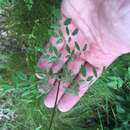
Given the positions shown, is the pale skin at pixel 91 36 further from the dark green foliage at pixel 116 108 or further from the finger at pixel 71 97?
the dark green foliage at pixel 116 108

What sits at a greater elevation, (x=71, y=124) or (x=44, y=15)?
(x=44, y=15)

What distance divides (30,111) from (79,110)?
7.6 inches

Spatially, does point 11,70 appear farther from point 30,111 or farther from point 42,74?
point 42,74

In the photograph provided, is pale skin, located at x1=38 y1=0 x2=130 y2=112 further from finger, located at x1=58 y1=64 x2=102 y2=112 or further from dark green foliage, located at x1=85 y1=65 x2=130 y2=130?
dark green foliage, located at x1=85 y1=65 x2=130 y2=130

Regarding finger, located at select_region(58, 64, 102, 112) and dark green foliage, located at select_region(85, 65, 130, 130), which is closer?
finger, located at select_region(58, 64, 102, 112)

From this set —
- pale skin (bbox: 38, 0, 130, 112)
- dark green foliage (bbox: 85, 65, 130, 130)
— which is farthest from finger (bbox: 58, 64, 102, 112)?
dark green foliage (bbox: 85, 65, 130, 130)

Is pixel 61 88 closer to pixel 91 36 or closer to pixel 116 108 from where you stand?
pixel 91 36

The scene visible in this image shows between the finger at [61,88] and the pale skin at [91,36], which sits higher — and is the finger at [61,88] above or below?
below

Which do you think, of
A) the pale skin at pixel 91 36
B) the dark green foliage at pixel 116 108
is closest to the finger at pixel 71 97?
the pale skin at pixel 91 36

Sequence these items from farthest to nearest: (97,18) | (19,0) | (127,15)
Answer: (19,0), (97,18), (127,15)

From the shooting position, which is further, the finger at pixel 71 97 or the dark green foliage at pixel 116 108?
the dark green foliage at pixel 116 108

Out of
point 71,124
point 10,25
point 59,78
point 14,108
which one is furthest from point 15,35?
point 59,78

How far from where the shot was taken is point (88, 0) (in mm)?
1466

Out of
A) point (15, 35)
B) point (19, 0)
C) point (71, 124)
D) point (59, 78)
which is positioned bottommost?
point (71, 124)
